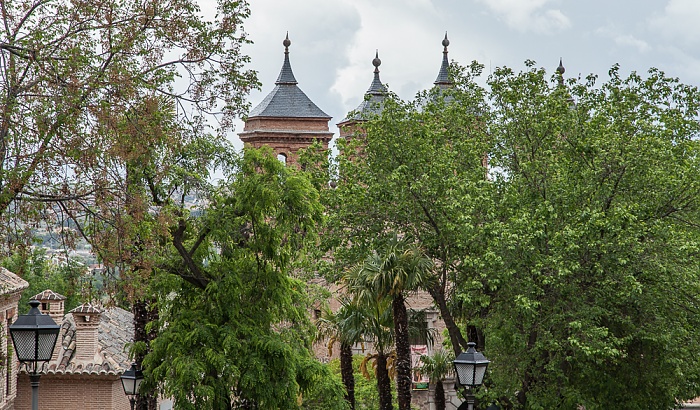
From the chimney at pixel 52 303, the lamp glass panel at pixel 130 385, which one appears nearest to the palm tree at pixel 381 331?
the chimney at pixel 52 303

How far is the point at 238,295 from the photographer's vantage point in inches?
845

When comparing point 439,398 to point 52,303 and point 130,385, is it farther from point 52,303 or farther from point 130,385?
point 130,385

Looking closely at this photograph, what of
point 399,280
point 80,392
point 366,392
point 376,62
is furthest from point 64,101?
point 376,62

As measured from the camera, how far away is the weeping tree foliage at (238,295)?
21.0 m

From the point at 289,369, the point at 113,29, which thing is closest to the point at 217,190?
the point at 289,369

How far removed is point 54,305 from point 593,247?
16.8 meters

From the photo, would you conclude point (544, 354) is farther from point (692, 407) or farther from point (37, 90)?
point (692, 407)

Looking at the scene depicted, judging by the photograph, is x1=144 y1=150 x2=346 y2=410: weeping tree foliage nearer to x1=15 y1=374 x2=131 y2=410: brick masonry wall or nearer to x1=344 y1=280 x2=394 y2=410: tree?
x1=344 y1=280 x2=394 y2=410: tree

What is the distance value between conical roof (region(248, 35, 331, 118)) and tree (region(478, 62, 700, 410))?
31405 millimetres

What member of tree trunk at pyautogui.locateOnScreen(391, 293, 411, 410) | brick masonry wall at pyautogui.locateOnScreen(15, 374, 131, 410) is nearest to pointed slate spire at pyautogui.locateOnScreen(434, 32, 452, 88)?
brick masonry wall at pyautogui.locateOnScreen(15, 374, 131, 410)

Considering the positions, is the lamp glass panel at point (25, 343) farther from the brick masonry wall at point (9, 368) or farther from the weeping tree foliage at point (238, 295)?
the brick masonry wall at point (9, 368)

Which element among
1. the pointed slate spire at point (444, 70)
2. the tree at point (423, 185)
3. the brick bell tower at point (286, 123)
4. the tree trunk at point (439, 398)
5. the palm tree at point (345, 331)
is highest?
the pointed slate spire at point (444, 70)

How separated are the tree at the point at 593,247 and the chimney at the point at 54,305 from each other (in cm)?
1174

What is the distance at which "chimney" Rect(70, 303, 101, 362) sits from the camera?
105 feet
